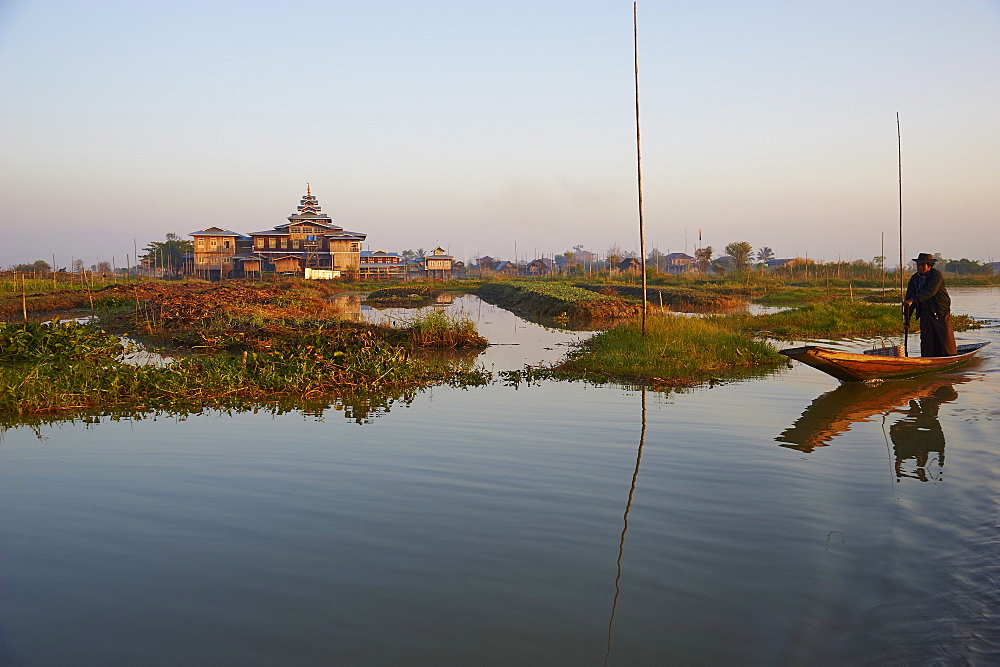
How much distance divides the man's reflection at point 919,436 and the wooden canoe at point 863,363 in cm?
82

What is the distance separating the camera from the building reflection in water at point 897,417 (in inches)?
280

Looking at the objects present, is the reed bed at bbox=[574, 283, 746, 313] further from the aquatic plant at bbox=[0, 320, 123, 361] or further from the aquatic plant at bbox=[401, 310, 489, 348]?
the aquatic plant at bbox=[0, 320, 123, 361]

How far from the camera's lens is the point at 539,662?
11.4ft

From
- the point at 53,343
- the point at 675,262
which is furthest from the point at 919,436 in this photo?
the point at 675,262

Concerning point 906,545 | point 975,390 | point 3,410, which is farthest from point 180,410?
point 975,390

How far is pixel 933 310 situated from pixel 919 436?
441 cm

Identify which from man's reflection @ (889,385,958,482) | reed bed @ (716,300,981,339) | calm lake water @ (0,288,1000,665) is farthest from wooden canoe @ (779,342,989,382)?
reed bed @ (716,300,981,339)

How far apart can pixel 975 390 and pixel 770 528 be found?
7.92 meters

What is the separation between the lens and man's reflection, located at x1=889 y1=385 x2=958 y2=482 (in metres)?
6.73

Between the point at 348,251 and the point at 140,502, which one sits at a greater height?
the point at 348,251

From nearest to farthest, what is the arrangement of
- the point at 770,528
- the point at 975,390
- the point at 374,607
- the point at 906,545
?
the point at 374,607 < the point at 906,545 < the point at 770,528 < the point at 975,390

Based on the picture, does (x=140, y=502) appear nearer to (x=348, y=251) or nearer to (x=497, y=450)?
(x=497, y=450)

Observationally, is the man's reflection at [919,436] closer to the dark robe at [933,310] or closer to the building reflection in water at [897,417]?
the building reflection in water at [897,417]

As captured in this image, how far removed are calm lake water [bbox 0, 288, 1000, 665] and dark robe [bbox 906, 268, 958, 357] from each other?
2990mm
